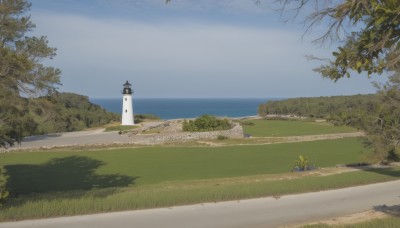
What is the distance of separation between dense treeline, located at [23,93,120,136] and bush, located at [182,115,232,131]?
10.3 meters

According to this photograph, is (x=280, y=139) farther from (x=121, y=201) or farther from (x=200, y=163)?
(x=121, y=201)

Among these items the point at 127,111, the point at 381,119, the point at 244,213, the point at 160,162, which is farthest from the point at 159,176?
the point at 127,111

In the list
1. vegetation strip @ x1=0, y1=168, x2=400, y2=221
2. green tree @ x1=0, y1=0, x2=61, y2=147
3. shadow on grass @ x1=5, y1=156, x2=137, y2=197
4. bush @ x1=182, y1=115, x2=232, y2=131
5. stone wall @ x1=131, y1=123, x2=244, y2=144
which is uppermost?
green tree @ x1=0, y1=0, x2=61, y2=147

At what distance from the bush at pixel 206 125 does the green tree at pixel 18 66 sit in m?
24.6

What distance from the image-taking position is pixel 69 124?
1806 inches

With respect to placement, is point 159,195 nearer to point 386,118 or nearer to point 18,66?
point 18,66

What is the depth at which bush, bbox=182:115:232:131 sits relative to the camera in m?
35.7

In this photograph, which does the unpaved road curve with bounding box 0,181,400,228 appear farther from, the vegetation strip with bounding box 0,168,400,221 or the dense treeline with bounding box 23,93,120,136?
the dense treeline with bounding box 23,93,120,136

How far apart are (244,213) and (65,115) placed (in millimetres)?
34099

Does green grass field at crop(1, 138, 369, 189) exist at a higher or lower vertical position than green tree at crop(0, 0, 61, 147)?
lower

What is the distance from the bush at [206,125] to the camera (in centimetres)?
3572

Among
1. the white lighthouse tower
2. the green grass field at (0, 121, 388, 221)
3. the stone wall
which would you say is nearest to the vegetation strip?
the green grass field at (0, 121, 388, 221)

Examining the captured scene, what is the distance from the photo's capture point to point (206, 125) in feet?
117

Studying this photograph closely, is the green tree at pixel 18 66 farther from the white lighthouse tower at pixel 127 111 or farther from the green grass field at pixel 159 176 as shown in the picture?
the white lighthouse tower at pixel 127 111
